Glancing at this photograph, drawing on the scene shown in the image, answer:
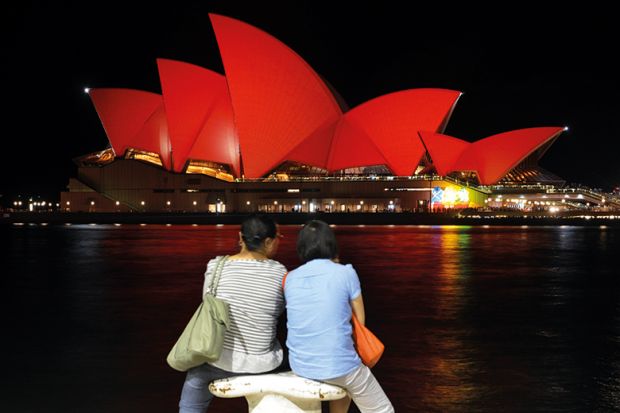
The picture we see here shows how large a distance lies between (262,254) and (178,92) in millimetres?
59354

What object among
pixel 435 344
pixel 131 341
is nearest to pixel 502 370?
pixel 435 344

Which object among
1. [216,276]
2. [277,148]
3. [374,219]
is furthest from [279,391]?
[277,148]

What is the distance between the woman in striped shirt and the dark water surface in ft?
5.02

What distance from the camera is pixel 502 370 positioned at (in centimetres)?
654

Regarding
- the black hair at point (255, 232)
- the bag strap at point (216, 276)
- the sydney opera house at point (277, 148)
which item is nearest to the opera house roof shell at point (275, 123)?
the sydney opera house at point (277, 148)

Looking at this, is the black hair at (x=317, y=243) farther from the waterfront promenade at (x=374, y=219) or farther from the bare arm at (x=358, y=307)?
the waterfront promenade at (x=374, y=219)

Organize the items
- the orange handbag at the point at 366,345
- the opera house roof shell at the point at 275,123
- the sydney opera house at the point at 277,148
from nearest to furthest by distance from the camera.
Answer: the orange handbag at the point at 366,345 < the opera house roof shell at the point at 275,123 < the sydney opera house at the point at 277,148

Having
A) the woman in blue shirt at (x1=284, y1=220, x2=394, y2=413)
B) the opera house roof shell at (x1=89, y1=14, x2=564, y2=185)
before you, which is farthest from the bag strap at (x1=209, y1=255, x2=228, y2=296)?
the opera house roof shell at (x1=89, y1=14, x2=564, y2=185)

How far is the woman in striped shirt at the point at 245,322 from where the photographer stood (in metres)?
3.92

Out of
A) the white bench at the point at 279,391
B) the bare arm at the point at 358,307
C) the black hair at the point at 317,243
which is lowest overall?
the white bench at the point at 279,391

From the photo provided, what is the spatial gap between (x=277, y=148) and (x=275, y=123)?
2.81m

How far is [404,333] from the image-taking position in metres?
8.38

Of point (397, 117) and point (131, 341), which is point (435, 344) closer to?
point (131, 341)

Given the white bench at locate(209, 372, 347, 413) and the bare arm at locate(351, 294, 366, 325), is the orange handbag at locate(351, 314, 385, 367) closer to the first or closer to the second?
the bare arm at locate(351, 294, 366, 325)
